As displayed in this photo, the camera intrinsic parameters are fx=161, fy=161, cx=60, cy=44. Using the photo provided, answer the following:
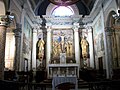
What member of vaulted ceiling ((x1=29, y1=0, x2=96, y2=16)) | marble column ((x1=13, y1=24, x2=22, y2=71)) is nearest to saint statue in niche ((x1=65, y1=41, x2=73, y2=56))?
vaulted ceiling ((x1=29, y1=0, x2=96, y2=16))

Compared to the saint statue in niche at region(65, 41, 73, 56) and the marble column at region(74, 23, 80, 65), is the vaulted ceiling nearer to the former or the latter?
the marble column at region(74, 23, 80, 65)

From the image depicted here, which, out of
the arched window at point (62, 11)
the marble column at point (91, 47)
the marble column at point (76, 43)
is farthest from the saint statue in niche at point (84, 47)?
the arched window at point (62, 11)

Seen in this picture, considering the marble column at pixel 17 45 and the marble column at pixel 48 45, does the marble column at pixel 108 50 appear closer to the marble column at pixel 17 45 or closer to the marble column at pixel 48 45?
the marble column at pixel 48 45

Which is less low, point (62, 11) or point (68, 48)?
point (62, 11)

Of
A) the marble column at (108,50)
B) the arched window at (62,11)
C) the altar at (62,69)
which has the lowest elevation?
the altar at (62,69)

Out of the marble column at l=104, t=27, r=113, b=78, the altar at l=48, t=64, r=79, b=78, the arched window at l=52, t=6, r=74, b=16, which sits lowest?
the altar at l=48, t=64, r=79, b=78

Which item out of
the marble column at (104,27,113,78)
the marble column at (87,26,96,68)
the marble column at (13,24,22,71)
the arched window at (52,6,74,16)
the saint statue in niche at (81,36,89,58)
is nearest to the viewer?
the marble column at (13,24,22,71)

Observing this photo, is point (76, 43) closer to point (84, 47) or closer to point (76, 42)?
point (76, 42)

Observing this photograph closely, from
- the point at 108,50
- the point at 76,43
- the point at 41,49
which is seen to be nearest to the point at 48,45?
the point at 41,49

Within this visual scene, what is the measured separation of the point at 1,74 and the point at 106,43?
829 cm

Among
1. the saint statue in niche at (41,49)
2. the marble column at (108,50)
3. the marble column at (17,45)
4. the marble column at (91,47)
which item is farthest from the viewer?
the saint statue in niche at (41,49)

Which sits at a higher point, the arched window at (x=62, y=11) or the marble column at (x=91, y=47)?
the arched window at (x=62, y=11)

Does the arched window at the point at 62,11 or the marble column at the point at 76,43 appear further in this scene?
the arched window at the point at 62,11

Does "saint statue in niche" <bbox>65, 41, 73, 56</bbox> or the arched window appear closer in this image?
"saint statue in niche" <bbox>65, 41, 73, 56</bbox>
